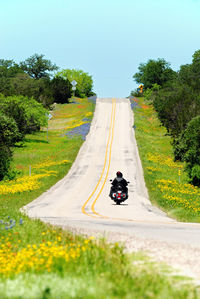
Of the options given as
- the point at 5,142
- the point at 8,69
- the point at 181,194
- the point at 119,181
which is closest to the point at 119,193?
the point at 119,181

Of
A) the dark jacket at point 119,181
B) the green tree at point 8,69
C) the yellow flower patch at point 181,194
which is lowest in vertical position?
the yellow flower patch at point 181,194

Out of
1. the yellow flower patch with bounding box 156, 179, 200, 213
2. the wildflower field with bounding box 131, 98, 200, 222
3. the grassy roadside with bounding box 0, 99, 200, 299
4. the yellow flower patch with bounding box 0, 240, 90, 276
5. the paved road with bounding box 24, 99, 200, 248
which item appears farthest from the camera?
the yellow flower patch with bounding box 156, 179, 200, 213

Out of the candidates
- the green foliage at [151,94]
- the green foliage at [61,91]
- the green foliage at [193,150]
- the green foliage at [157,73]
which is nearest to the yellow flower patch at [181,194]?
the green foliage at [193,150]

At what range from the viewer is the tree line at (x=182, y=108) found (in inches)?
2007

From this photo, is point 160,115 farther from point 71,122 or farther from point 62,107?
point 62,107

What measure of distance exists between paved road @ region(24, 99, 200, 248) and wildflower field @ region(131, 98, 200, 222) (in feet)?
3.51

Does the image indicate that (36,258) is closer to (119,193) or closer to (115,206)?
(115,206)

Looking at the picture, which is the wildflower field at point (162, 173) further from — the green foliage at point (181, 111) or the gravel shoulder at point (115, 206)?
the green foliage at point (181, 111)

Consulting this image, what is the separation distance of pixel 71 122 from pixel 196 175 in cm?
5892

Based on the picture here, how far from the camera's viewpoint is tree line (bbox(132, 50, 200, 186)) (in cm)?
5097

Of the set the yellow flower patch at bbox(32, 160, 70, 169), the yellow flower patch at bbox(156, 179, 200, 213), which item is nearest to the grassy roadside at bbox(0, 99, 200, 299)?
the yellow flower patch at bbox(156, 179, 200, 213)

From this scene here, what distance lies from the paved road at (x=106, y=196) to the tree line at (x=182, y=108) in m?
5.36

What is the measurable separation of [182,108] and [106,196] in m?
43.9

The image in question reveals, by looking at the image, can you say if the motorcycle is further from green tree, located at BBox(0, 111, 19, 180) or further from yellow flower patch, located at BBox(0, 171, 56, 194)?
green tree, located at BBox(0, 111, 19, 180)
